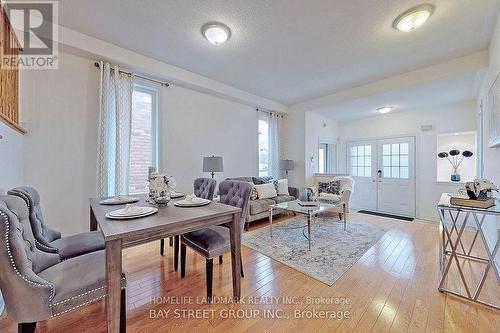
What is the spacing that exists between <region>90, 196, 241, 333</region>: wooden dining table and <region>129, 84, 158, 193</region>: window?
144cm

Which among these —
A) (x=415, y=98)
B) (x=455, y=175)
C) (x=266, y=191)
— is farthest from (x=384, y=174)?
(x=266, y=191)

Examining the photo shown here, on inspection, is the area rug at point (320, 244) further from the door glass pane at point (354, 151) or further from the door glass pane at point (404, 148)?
the door glass pane at point (354, 151)

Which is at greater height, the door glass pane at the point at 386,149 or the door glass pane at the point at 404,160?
the door glass pane at the point at 386,149

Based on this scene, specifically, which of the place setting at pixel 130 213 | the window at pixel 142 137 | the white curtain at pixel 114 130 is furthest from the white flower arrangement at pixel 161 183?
the window at pixel 142 137

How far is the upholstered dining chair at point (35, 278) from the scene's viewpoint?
0.99m

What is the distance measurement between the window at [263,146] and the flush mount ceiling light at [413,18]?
133 inches

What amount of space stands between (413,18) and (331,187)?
3.36 m

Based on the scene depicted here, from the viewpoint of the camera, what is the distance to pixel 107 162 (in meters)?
2.94

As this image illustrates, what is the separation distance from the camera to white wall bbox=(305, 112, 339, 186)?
17.8 ft

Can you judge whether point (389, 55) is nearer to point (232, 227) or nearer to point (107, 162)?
point (232, 227)

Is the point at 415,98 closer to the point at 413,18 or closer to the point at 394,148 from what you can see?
the point at 394,148

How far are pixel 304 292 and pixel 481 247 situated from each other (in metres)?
2.86

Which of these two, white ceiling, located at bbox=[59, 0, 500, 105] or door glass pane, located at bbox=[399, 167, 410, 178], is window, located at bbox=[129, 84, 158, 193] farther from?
door glass pane, located at bbox=[399, 167, 410, 178]

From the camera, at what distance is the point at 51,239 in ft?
5.89
